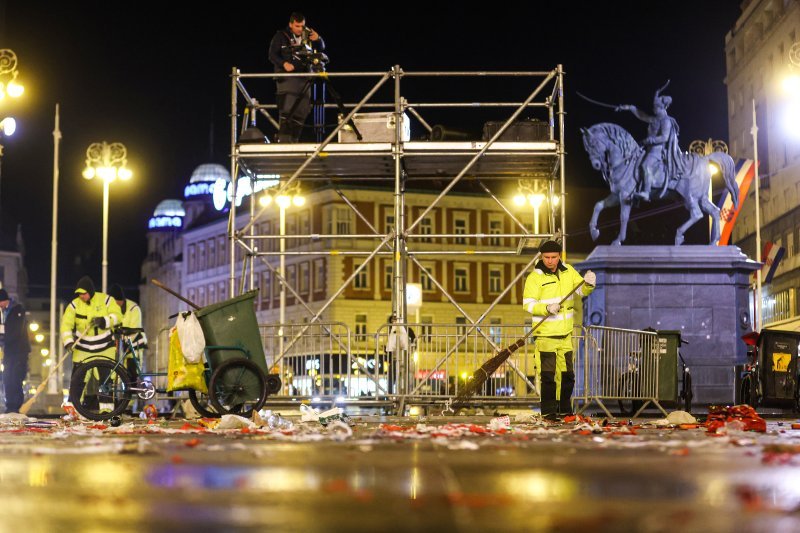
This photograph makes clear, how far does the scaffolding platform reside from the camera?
68.8ft

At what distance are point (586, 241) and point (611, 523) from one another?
89057 millimetres

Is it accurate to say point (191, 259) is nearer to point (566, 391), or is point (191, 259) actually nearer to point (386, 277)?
point (386, 277)

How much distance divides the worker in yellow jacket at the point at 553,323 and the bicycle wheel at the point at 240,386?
10.4 ft

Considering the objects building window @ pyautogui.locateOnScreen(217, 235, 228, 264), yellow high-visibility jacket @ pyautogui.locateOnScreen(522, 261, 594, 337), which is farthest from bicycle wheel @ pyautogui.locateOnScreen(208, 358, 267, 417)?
building window @ pyautogui.locateOnScreen(217, 235, 228, 264)

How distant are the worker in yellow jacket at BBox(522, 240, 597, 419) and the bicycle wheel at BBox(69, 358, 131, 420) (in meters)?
5.21

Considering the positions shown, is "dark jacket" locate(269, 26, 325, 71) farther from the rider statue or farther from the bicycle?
the rider statue

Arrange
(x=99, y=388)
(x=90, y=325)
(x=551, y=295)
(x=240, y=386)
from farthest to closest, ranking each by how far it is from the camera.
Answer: (x=90, y=325), (x=99, y=388), (x=240, y=386), (x=551, y=295)

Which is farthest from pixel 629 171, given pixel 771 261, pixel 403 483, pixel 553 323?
pixel 771 261

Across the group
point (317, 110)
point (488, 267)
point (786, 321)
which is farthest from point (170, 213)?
point (317, 110)

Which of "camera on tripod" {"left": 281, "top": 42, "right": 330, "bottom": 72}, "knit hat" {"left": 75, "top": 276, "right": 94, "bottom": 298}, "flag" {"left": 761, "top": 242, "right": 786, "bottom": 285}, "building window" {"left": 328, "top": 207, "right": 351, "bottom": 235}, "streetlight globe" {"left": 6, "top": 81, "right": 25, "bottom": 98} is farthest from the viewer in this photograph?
"building window" {"left": 328, "top": 207, "right": 351, "bottom": 235}

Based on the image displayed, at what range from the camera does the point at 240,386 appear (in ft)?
50.6

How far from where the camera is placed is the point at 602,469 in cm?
764

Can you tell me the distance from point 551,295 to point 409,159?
7.34m

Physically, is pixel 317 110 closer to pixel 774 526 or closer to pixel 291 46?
pixel 291 46
